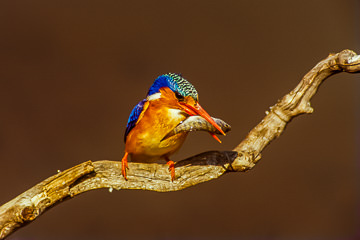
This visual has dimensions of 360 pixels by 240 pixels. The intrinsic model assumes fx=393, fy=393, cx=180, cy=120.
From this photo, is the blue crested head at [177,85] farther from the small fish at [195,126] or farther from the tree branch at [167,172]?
the tree branch at [167,172]

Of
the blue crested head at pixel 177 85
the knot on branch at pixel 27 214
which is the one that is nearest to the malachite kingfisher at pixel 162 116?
the blue crested head at pixel 177 85

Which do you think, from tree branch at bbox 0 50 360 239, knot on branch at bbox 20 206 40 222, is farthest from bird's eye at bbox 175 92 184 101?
knot on branch at bbox 20 206 40 222

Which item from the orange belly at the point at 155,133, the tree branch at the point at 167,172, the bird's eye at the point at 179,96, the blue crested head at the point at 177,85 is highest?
the blue crested head at the point at 177,85

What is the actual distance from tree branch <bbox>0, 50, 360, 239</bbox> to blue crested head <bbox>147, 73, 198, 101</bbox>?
27 cm

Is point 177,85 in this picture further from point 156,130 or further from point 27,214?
point 27,214

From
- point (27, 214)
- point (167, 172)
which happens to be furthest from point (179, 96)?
point (27, 214)

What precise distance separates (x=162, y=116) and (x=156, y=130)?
5 centimetres

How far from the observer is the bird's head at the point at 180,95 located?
1.26m

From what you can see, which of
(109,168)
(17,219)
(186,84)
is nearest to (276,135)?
(186,84)

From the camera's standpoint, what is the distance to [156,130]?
4.39 feet

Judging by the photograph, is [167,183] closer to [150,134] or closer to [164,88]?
[150,134]

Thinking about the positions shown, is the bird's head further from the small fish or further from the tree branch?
the tree branch

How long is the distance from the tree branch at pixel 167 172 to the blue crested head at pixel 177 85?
0.89 feet

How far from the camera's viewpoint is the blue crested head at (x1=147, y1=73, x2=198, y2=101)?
1.26m
